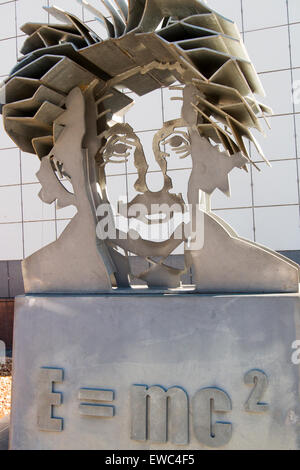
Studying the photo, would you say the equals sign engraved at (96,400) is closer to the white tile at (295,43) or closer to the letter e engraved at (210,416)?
the letter e engraved at (210,416)

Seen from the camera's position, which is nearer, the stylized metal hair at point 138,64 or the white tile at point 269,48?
the stylized metal hair at point 138,64

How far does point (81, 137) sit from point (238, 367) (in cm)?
235

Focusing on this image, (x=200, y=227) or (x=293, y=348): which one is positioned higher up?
(x=200, y=227)

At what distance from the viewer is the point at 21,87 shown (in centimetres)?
405

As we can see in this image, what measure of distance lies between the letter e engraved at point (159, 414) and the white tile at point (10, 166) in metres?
7.29

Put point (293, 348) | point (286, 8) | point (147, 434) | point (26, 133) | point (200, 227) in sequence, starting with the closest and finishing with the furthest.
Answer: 1. point (293, 348)
2. point (147, 434)
3. point (200, 227)
4. point (26, 133)
5. point (286, 8)

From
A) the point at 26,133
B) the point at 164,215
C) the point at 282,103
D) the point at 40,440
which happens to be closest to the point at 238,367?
the point at 164,215

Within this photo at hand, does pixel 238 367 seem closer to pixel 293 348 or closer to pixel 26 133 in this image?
pixel 293 348

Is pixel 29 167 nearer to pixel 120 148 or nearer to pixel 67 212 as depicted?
pixel 67 212

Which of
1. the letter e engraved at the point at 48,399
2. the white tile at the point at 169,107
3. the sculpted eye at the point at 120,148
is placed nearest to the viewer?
the letter e engraved at the point at 48,399

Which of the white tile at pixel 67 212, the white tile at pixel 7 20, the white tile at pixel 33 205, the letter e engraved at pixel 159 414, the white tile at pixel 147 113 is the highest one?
the white tile at pixel 7 20

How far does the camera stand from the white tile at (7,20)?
10.0 meters

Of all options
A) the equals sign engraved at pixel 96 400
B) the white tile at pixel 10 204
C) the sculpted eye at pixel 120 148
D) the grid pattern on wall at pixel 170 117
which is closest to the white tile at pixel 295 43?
the grid pattern on wall at pixel 170 117

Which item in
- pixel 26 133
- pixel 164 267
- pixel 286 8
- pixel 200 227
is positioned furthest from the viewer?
pixel 286 8
